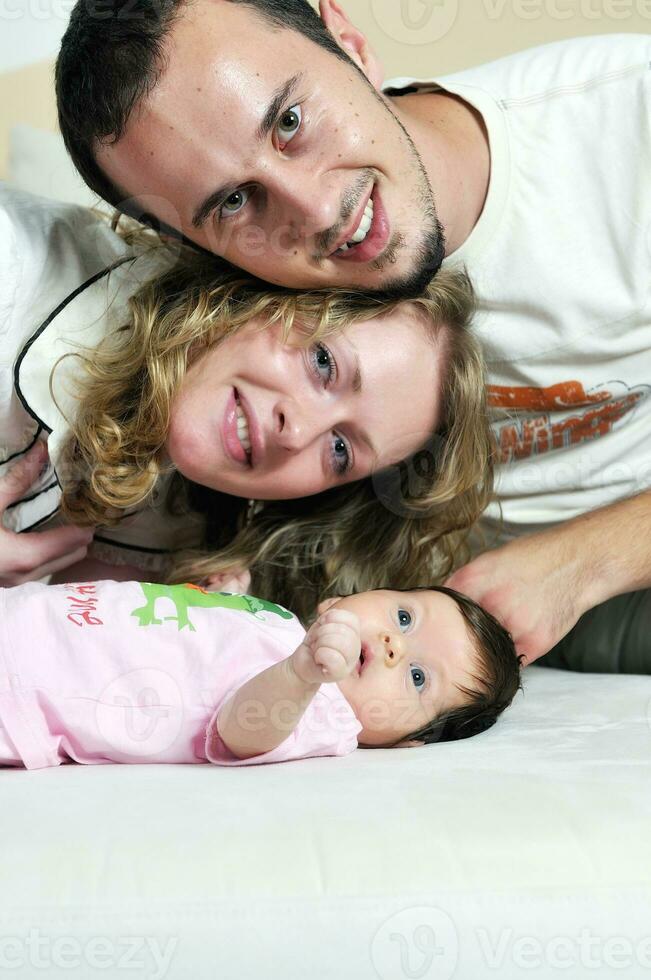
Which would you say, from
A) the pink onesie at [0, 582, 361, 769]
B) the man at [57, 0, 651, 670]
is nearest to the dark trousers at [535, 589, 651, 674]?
the man at [57, 0, 651, 670]

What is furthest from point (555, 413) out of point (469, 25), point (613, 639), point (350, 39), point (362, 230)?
point (469, 25)

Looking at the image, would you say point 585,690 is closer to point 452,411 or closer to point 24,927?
point 452,411

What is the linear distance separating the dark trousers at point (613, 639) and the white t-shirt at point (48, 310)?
2.05 feet

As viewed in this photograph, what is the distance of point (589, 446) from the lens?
141 cm

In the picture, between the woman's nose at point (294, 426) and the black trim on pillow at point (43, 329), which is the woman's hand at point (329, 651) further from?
the black trim on pillow at point (43, 329)

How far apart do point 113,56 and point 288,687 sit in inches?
25.2

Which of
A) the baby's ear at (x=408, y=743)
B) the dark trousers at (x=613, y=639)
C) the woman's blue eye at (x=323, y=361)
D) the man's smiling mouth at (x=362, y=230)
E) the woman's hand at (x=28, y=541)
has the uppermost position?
the man's smiling mouth at (x=362, y=230)

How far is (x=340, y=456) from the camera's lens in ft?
3.88

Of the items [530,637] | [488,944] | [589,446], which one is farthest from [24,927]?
[589,446]

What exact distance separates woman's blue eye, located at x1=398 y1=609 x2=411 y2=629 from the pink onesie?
0.33 ft

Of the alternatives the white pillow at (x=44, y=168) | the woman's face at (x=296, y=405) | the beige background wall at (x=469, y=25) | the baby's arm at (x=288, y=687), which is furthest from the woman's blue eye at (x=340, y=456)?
the beige background wall at (x=469, y=25)

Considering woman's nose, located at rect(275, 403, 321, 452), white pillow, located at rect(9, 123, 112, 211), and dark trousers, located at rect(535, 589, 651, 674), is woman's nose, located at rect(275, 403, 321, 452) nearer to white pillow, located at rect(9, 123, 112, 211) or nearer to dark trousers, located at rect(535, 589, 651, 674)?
dark trousers, located at rect(535, 589, 651, 674)

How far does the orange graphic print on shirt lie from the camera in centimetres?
138

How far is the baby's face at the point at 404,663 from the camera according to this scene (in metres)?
1.01
